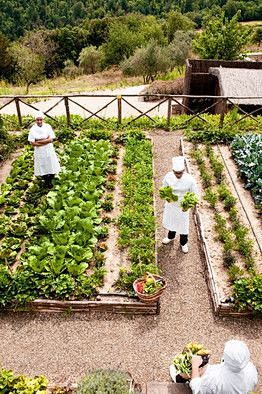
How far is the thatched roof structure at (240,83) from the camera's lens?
1612 cm

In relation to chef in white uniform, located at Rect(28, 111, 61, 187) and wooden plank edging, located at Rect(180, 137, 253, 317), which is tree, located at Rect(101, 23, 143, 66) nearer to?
chef in white uniform, located at Rect(28, 111, 61, 187)

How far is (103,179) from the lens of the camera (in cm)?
1043

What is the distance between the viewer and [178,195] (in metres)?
7.87

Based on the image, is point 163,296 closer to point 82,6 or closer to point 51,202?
point 51,202

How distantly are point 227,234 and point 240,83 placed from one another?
10.1 m

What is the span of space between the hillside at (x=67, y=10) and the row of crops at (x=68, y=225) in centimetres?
6738

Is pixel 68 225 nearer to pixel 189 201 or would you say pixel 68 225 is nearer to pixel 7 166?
pixel 189 201

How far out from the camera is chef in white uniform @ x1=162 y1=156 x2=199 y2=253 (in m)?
7.61

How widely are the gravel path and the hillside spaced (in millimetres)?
71766

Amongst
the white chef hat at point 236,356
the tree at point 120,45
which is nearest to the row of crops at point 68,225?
the white chef hat at point 236,356

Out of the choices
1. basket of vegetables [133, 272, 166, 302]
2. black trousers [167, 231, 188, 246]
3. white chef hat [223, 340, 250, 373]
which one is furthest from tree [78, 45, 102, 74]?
white chef hat [223, 340, 250, 373]

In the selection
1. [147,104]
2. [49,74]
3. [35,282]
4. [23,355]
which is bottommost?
[49,74]

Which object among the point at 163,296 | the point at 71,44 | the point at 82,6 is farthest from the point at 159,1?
the point at 163,296

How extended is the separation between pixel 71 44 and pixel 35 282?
52.0 m
